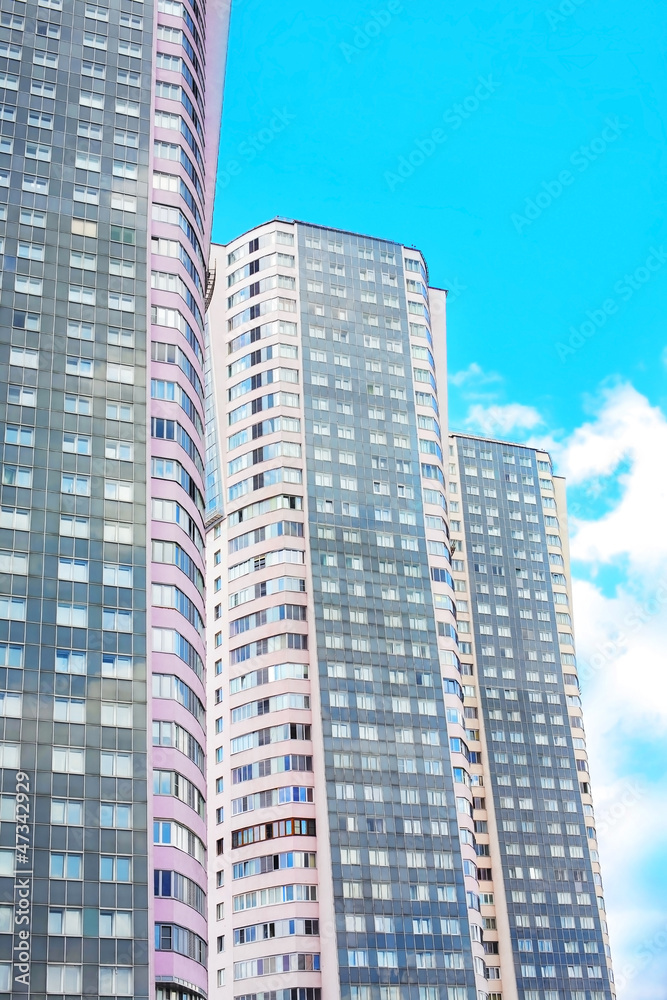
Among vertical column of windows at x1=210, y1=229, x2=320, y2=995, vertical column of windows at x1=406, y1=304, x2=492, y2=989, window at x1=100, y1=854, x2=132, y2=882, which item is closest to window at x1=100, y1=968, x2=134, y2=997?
window at x1=100, y1=854, x2=132, y2=882

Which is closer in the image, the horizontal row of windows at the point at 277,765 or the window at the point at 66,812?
the window at the point at 66,812

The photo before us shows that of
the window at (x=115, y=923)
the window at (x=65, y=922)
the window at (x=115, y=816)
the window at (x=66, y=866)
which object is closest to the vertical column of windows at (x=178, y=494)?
the window at (x=115, y=816)

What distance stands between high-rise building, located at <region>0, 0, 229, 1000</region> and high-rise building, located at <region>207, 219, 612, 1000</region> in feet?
104

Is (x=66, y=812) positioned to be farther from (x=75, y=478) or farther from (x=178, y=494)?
(x=178, y=494)

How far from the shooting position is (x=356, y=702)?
11781 cm

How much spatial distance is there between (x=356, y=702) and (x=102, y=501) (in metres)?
45.5

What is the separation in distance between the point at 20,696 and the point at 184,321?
32796 mm

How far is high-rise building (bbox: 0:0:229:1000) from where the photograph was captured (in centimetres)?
6931

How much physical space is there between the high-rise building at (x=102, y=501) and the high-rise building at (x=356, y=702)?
104 ft

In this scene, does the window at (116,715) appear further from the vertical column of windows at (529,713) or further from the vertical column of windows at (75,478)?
the vertical column of windows at (529,713)

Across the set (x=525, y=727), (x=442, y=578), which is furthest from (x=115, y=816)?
(x=525, y=727)

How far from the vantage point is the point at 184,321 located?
91.6 metres

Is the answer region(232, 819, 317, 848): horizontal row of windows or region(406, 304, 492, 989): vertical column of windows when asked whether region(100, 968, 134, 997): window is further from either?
region(406, 304, 492, 989): vertical column of windows

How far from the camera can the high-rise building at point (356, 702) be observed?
10931 centimetres
